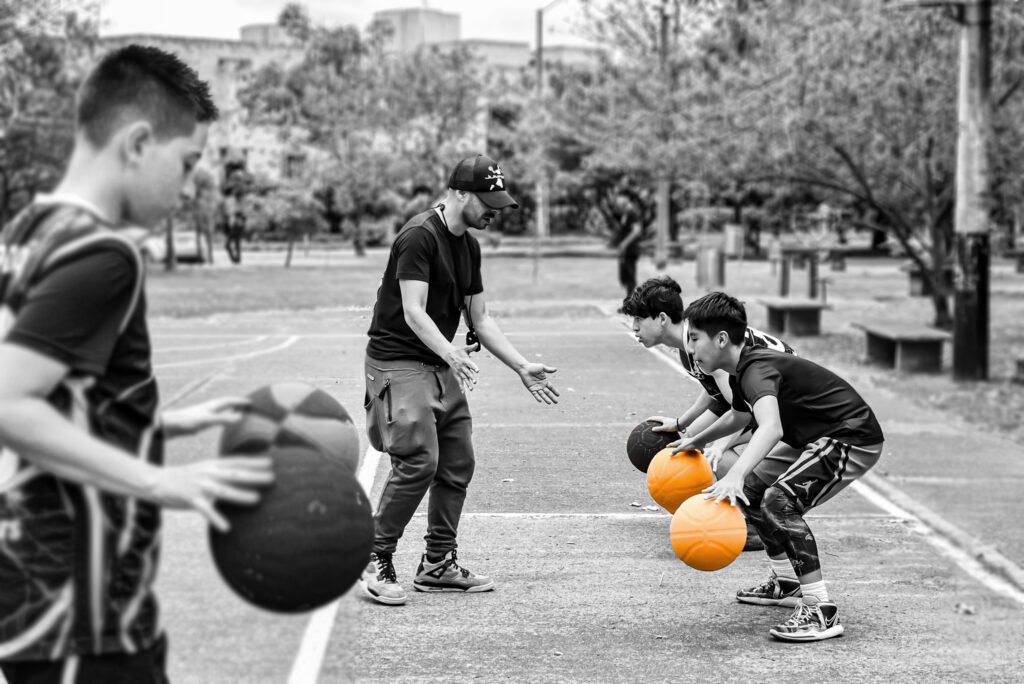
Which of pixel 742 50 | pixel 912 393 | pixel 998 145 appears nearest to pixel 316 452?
pixel 912 393

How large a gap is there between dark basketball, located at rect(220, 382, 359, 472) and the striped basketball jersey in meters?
0.18

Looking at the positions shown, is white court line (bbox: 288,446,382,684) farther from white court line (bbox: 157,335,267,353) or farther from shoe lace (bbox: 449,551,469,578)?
white court line (bbox: 157,335,267,353)

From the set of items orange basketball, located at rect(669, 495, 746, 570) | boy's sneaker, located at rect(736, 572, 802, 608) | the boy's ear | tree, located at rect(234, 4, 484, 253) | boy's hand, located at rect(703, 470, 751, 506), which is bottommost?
boy's sneaker, located at rect(736, 572, 802, 608)

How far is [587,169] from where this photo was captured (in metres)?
42.2

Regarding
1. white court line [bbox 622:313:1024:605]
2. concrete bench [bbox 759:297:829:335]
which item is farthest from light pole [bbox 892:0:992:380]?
white court line [bbox 622:313:1024:605]

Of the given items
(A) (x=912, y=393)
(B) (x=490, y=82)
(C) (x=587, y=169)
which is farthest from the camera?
(B) (x=490, y=82)

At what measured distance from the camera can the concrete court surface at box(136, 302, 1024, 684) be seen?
5344 millimetres

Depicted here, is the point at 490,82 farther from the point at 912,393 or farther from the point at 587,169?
the point at 912,393

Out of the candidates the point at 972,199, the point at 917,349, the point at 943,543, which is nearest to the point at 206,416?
the point at 943,543

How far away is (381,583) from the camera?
5.92m

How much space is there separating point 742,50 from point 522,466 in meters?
20.1

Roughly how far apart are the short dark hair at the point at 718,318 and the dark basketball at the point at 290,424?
2.90 meters

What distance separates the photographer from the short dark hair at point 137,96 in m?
2.32

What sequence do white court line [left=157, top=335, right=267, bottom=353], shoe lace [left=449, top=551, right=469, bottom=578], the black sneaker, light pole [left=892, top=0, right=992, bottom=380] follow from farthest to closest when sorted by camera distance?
1. white court line [left=157, top=335, right=267, bottom=353]
2. light pole [left=892, top=0, right=992, bottom=380]
3. the black sneaker
4. shoe lace [left=449, top=551, right=469, bottom=578]
